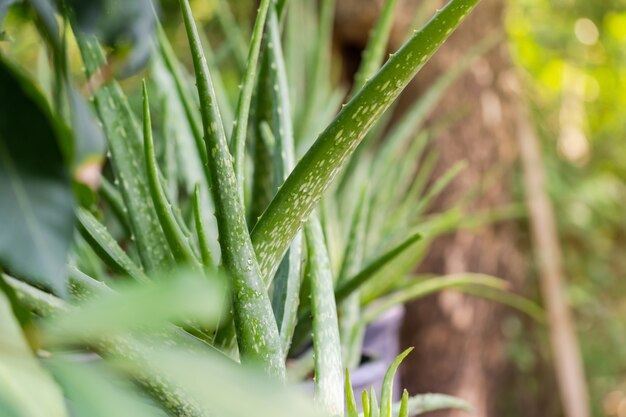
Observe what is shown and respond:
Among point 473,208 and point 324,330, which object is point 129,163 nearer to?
point 324,330

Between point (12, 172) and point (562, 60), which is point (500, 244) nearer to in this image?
point (562, 60)

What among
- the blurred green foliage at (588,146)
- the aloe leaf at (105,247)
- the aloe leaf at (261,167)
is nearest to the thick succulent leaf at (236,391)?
the aloe leaf at (105,247)

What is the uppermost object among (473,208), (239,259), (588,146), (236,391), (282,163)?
(588,146)

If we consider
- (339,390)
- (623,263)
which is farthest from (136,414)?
(623,263)

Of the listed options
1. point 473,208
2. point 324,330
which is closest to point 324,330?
point 324,330

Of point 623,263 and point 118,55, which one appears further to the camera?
point 623,263

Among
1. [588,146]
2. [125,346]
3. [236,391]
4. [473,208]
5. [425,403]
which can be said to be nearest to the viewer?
[236,391]

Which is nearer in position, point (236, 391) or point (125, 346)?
point (236, 391)

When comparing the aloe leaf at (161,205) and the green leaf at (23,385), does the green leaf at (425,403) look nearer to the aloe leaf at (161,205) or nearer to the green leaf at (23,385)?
the aloe leaf at (161,205)
